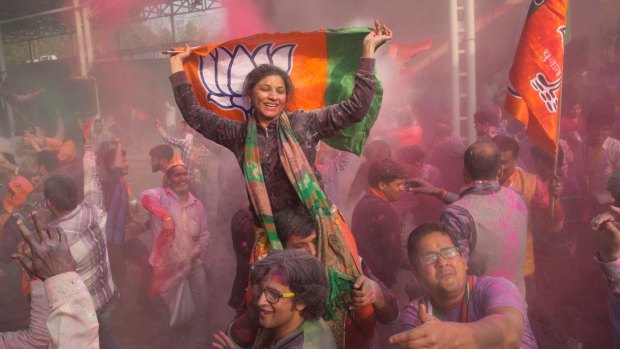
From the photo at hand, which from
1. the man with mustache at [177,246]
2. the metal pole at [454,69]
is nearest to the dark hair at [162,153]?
the man with mustache at [177,246]

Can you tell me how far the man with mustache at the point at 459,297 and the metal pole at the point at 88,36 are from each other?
721cm

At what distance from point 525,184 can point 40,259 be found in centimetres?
299

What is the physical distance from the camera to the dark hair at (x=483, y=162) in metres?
3.20

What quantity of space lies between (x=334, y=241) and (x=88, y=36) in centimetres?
709

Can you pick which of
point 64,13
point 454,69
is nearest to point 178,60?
point 454,69

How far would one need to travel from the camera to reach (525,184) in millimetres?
3936

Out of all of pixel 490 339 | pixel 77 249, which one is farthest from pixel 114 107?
pixel 490 339

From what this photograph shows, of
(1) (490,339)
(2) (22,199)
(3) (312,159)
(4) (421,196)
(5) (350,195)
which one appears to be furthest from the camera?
(2) (22,199)

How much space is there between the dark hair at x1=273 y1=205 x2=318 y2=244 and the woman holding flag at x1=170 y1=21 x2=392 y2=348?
3 centimetres

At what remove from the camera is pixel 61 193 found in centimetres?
360

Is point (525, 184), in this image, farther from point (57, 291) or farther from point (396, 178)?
point (57, 291)

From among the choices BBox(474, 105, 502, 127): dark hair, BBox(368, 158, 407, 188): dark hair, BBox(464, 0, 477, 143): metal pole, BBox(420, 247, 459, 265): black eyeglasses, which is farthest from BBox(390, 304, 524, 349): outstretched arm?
BBox(464, 0, 477, 143): metal pole

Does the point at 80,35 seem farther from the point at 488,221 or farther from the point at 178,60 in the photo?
the point at 488,221

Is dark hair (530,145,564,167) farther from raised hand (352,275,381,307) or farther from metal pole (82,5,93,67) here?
metal pole (82,5,93,67)
